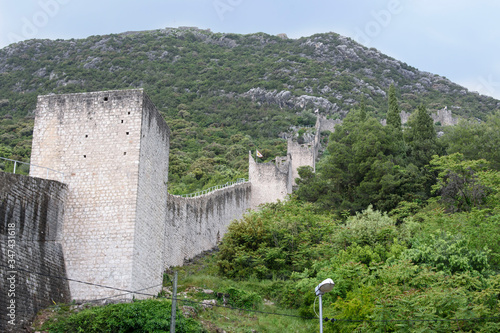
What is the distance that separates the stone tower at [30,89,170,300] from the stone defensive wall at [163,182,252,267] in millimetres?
5681

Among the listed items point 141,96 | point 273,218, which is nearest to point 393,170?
point 273,218

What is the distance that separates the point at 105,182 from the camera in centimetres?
1942

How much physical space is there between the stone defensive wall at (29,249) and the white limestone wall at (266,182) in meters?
26.3

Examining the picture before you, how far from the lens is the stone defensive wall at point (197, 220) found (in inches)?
1067

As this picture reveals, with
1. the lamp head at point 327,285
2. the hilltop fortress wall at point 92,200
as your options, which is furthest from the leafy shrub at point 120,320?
the lamp head at point 327,285

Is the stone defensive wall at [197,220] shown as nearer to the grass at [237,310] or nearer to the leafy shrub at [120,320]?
the grass at [237,310]

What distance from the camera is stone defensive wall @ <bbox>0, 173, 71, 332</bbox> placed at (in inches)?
614

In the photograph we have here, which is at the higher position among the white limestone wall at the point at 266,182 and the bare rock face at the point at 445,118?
the bare rock face at the point at 445,118

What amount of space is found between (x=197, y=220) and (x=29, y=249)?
14.8 meters

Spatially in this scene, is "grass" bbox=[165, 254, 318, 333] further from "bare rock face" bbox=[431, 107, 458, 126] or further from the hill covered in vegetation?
"bare rock face" bbox=[431, 107, 458, 126]

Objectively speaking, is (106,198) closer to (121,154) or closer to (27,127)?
(121,154)

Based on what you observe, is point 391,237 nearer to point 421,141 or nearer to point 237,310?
point 237,310

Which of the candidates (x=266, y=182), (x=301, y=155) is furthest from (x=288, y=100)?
(x=266, y=182)

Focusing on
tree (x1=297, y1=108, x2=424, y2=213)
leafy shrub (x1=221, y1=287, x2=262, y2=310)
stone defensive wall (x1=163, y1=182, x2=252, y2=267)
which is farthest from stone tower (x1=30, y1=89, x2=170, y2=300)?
tree (x1=297, y1=108, x2=424, y2=213)
